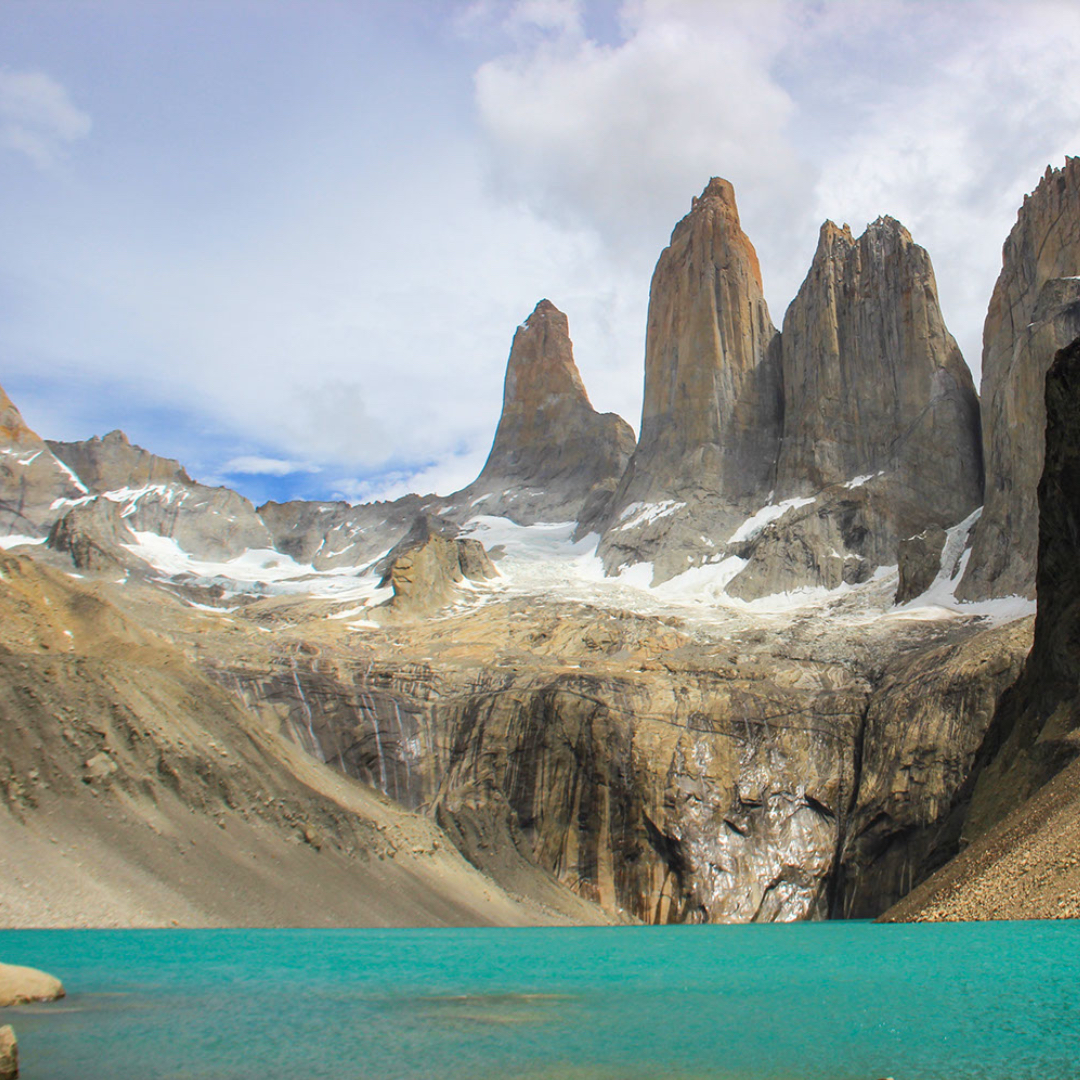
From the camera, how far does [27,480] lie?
160 meters

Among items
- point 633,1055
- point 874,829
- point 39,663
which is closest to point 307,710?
point 39,663

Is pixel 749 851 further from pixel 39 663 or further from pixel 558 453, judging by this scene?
pixel 558 453

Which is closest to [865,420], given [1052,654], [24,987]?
[1052,654]

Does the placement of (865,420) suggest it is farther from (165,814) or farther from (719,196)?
(165,814)

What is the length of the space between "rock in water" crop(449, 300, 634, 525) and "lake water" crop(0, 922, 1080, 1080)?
109 meters

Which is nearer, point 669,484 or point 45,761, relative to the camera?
point 45,761

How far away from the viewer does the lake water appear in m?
13.5

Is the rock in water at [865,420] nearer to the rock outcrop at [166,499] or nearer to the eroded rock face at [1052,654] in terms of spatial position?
the eroded rock face at [1052,654]

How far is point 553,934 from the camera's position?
1524 inches

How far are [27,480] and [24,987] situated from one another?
15842cm

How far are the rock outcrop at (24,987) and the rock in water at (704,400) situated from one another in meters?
84.3

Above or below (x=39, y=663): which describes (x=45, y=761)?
below

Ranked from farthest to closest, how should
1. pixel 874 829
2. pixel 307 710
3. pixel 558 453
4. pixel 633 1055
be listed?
pixel 558 453, pixel 307 710, pixel 874 829, pixel 633 1055

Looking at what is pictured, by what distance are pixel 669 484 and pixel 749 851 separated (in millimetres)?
57470
